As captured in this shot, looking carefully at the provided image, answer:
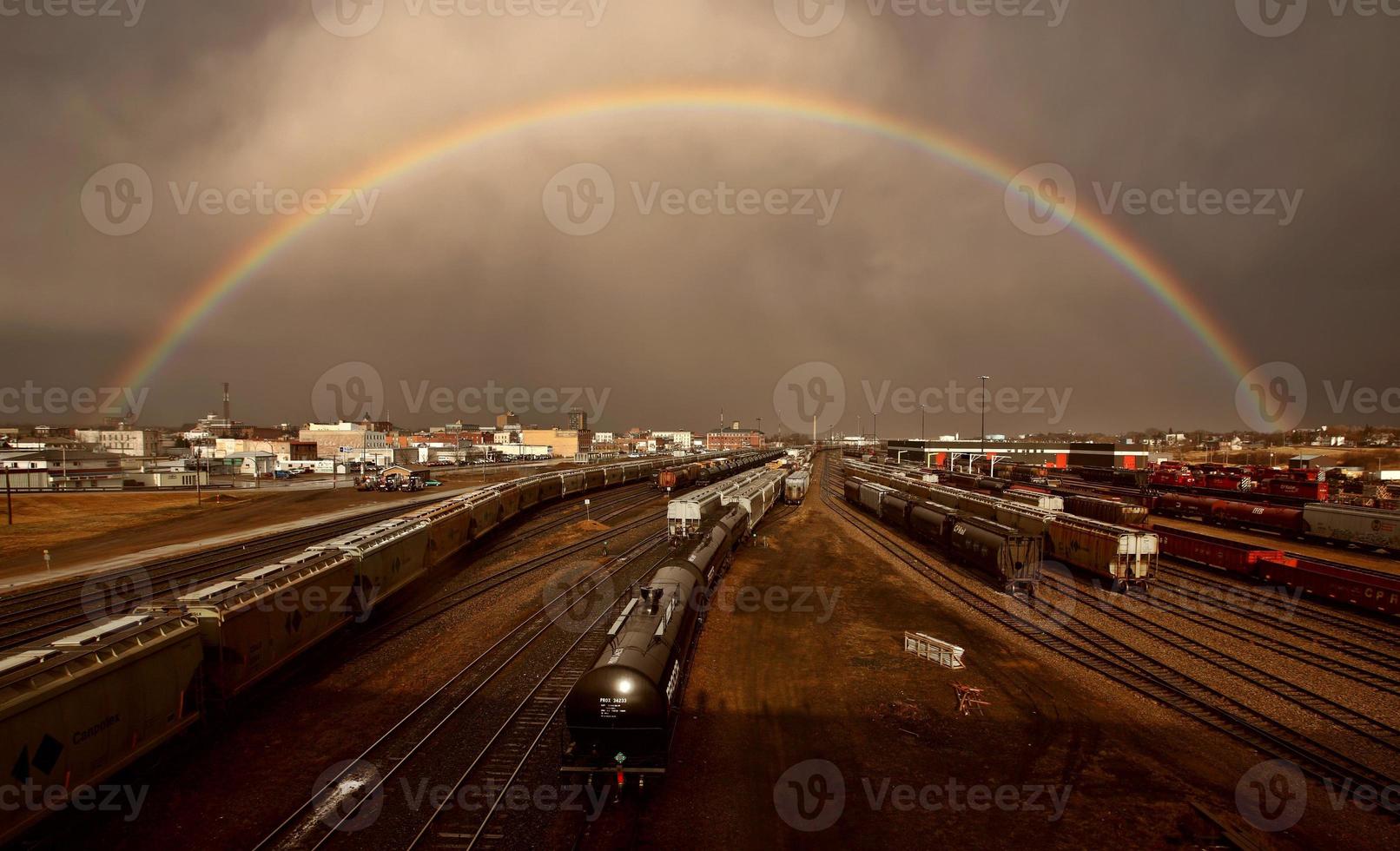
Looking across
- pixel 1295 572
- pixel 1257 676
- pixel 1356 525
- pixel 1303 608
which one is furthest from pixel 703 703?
pixel 1356 525

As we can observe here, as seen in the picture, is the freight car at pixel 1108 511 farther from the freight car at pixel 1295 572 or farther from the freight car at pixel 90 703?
the freight car at pixel 90 703

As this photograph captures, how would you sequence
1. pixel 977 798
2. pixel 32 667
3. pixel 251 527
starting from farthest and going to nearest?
pixel 251 527, pixel 977 798, pixel 32 667

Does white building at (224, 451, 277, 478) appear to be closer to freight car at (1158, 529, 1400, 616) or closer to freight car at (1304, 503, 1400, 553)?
freight car at (1158, 529, 1400, 616)

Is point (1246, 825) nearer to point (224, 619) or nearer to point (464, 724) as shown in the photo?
point (464, 724)

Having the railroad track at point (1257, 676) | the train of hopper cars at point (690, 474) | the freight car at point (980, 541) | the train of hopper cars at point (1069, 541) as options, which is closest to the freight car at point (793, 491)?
the train of hopper cars at point (690, 474)

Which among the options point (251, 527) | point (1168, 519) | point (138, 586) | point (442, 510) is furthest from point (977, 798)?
point (1168, 519)

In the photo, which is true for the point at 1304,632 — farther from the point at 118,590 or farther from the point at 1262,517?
the point at 118,590

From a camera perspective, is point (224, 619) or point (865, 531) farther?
point (865, 531)

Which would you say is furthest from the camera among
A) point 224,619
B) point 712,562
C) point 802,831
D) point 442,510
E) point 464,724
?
point 442,510
